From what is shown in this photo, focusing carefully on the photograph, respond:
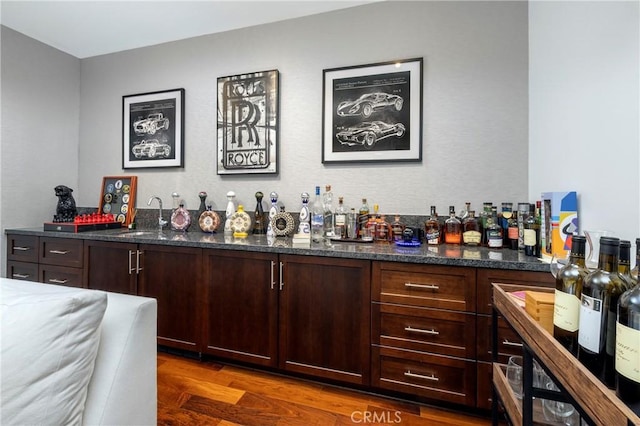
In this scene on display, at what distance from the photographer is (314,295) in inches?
71.9

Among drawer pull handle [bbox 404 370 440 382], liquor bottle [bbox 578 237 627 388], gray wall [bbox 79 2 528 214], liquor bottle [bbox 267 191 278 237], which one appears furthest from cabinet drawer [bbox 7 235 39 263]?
liquor bottle [bbox 578 237 627 388]

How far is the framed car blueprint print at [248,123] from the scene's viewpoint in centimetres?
253

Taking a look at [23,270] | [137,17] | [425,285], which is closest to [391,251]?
[425,285]

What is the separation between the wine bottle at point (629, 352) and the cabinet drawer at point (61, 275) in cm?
297

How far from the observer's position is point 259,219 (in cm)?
251

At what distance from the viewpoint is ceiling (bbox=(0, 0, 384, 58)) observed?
2355 mm

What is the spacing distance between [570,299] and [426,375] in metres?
1.11

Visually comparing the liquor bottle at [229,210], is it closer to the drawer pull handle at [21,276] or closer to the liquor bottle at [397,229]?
the liquor bottle at [397,229]

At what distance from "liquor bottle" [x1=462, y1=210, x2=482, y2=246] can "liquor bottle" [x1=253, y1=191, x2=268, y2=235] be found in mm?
1493

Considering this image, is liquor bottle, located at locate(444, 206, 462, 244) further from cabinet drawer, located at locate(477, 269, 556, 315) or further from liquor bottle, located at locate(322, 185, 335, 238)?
liquor bottle, located at locate(322, 185, 335, 238)

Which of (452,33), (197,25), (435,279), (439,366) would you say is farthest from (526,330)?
(197,25)

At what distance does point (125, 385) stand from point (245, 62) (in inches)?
99.3

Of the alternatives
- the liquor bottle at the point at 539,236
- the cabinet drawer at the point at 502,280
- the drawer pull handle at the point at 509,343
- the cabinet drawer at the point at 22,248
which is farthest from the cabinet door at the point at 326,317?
the cabinet drawer at the point at 22,248

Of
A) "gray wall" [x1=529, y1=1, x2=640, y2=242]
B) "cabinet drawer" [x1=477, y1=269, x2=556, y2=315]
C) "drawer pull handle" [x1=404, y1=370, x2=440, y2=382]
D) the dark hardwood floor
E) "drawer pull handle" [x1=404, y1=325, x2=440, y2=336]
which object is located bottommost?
the dark hardwood floor
